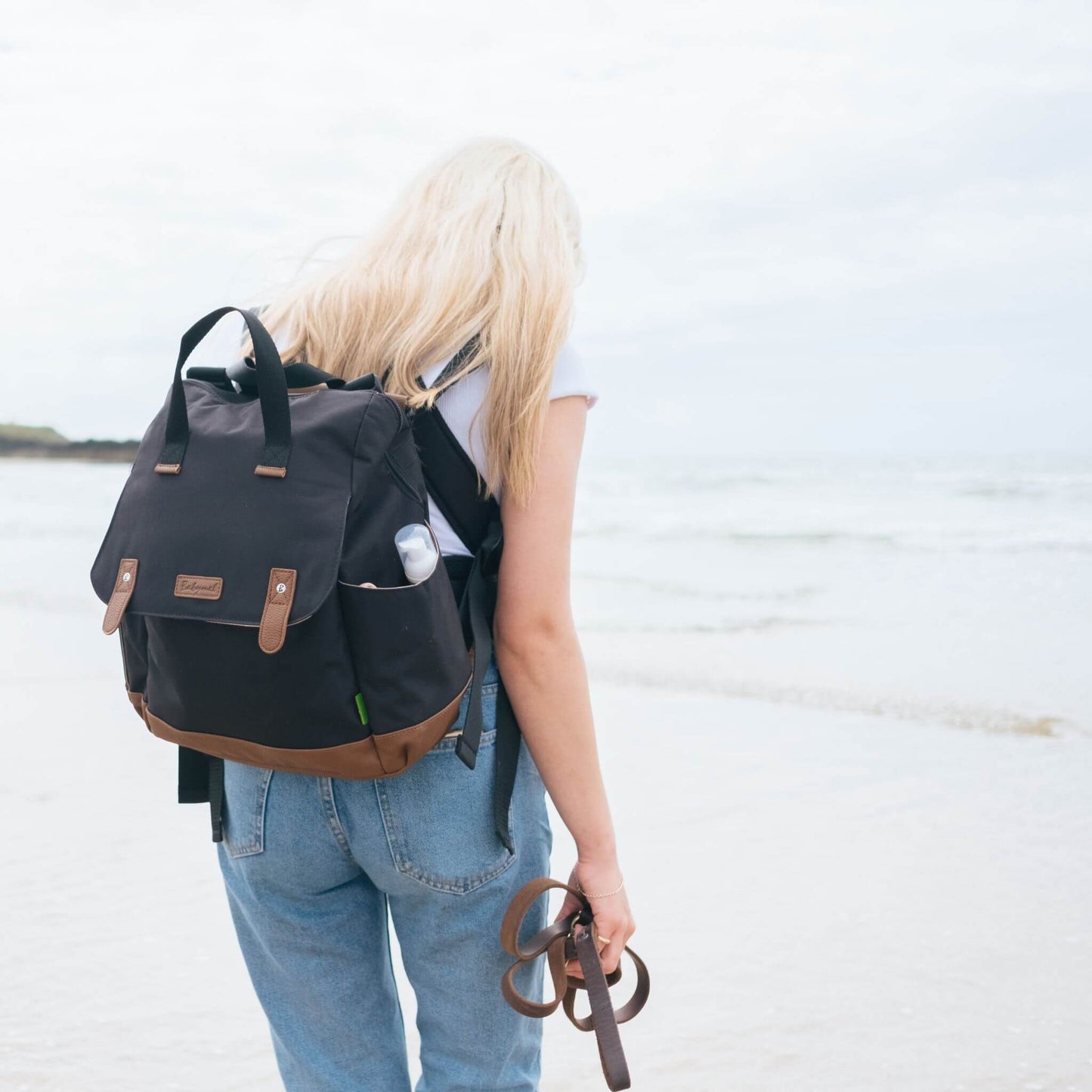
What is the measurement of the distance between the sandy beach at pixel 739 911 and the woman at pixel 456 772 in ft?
3.96

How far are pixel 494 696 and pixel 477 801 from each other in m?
0.12

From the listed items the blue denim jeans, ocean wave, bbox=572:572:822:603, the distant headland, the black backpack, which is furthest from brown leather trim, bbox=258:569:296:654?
the distant headland

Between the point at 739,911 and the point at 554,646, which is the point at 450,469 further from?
the point at 739,911

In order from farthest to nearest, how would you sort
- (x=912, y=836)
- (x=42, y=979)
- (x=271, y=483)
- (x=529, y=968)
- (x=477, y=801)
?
(x=912, y=836) → (x=42, y=979) → (x=529, y=968) → (x=477, y=801) → (x=271, y=483)

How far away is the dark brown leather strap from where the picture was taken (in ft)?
3.76

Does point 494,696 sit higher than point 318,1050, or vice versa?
point 494,696

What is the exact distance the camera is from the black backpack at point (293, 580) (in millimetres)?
979

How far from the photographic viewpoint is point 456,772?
1104 mm

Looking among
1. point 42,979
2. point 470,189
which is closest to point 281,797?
point 470,189

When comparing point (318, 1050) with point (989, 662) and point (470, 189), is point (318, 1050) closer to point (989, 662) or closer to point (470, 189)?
point (470, 189)

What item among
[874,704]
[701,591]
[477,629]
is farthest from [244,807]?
[701,591]

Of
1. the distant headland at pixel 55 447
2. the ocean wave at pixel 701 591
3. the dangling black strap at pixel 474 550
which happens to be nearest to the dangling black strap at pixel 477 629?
the dangling black strap at pixel 474 550

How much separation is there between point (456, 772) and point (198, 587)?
34 cm

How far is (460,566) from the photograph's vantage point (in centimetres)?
113
